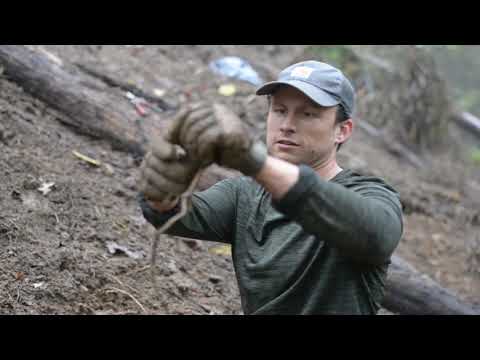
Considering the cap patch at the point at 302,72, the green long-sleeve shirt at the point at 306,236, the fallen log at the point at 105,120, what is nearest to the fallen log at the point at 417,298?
the fallen log at the point at 105,120

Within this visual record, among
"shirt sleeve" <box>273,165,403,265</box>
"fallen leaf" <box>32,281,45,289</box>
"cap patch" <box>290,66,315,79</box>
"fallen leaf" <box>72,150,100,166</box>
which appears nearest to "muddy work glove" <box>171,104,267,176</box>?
"shirt sleeve" <box>273,165,403,265</box>

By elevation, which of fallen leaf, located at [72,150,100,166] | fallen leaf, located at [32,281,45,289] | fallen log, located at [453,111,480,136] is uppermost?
fallen leaf, located at [32,281,45,289]

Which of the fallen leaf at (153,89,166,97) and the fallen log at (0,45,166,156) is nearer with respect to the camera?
the fallen log at (0,45,166,156)

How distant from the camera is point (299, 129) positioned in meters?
2.40

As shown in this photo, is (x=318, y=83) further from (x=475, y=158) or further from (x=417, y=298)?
(x=475, y=158)

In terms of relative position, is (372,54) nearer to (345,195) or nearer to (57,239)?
(57,239)

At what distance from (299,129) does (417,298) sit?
2.58 m

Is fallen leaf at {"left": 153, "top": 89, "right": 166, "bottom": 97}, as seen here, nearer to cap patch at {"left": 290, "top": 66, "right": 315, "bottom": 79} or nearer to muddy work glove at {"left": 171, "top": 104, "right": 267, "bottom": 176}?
cap patch at {"left": 290, "top": 66, "right": 315, "bottom": 79}

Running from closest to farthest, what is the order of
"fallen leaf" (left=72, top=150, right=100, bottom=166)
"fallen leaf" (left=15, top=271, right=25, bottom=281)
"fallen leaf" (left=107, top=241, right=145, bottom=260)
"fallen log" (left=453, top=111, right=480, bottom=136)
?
"fallen leaf" (left=15, top=271, right=25, bottom=281) < "fallen leaf" (left=107, top=241, right=145, bottom=260) < "fallen leaf" (left=72, top=150, right=100, bottom=166) < "fallen log" (left=453, top=111, right=480, bottom=136)

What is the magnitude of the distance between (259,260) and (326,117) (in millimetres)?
653

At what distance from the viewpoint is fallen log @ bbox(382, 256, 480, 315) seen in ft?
14.6

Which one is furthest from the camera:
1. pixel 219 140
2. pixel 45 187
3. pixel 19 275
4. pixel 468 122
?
pixel 468 122

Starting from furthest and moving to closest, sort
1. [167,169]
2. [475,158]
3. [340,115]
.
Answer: [475,158]
[340,115]
[167,169]

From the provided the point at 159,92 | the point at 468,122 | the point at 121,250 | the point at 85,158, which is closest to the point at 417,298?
the point at 121,250
